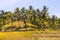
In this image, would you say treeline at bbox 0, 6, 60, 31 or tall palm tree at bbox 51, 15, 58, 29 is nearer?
treeline at bbox 0, 6, 60, 31

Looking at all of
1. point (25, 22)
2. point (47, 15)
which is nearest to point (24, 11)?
point (25, 22)

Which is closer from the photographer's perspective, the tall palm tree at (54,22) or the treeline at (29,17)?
the treeline at (29,17)

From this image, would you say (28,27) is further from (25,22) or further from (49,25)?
(49,25)

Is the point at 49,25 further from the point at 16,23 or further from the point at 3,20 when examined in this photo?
the point at 3,20

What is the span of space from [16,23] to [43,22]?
11.0 meters

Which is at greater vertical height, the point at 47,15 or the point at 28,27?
the point at 47,15

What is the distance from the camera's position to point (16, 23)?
71.9m

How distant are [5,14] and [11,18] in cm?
352

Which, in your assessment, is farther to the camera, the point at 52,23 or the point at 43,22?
the point at 52,23

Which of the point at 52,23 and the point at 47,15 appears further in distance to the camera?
the point at 52,23

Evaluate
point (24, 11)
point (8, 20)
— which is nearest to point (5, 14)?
point (8, 20)

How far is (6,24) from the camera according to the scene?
71.6m

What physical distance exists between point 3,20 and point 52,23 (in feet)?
66.7

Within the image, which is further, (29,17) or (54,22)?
(54,22)
